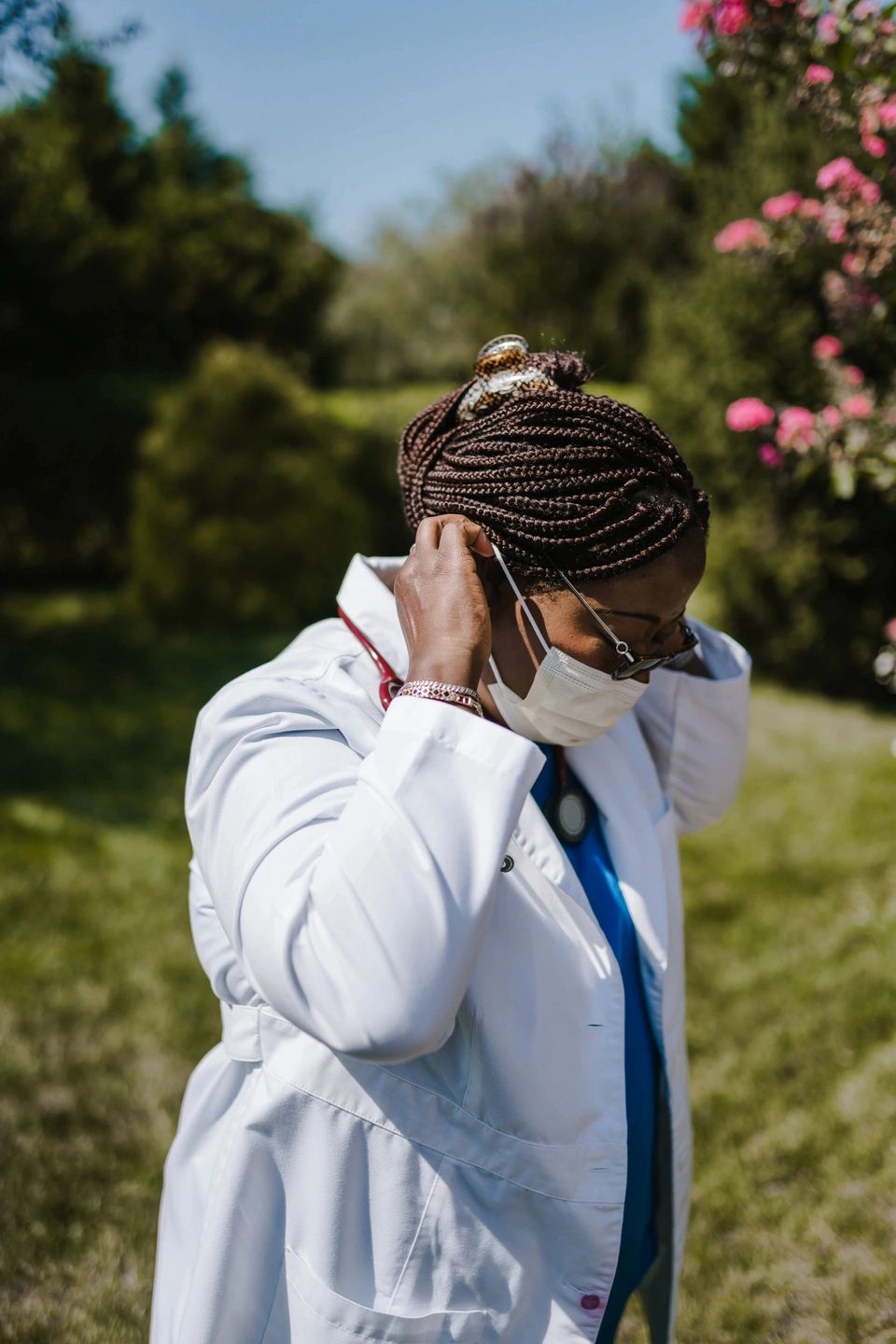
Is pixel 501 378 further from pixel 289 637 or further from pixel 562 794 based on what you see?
pixel 289 637

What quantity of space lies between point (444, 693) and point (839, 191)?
218cm

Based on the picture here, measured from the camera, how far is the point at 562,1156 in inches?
58.7

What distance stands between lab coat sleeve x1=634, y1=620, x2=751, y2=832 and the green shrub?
8005 mm

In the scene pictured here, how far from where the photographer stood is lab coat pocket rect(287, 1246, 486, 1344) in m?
1.47

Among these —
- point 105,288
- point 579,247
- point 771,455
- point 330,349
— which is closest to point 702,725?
point 771,455

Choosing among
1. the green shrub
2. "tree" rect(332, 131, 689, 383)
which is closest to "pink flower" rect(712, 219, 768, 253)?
the green shrub

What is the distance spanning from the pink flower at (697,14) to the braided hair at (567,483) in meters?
1.71

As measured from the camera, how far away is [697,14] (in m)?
2.74

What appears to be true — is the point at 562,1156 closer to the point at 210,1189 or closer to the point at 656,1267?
the point at 210,1189

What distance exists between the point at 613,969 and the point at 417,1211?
447mm

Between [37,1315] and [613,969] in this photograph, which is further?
[37,1315]

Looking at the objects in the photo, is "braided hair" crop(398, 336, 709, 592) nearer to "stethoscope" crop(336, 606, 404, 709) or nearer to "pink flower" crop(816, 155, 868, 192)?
"stethoscope" crop(336, 606, 404, 709)

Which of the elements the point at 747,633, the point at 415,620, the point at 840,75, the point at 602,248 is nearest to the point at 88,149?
Result: the point at 602,248

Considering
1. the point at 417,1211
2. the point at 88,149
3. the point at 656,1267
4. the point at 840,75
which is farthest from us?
the point at 88,149
